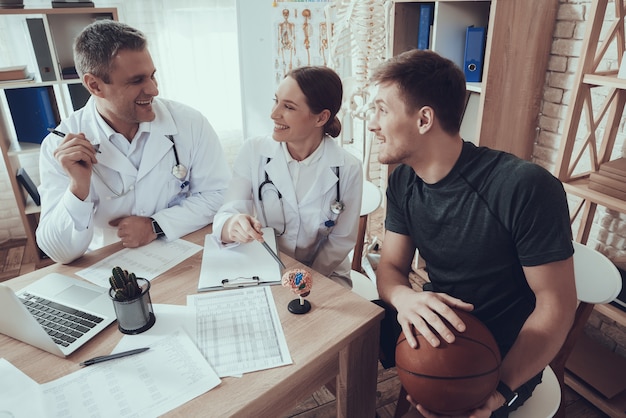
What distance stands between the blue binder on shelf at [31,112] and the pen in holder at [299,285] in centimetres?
249

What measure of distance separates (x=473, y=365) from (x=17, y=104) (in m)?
3.03

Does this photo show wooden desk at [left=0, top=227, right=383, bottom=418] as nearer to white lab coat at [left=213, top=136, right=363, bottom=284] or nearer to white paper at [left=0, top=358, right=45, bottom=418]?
white paper at [left=0, top=358, right=45, bottom=418]

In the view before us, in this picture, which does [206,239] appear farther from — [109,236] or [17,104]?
[17,104]

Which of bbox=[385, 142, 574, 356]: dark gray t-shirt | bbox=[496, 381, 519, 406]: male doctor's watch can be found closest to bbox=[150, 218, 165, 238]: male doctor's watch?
bbox=[385, 142, 574, 356]: dark gray t-shirt

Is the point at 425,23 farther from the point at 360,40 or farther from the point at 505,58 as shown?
the point at 505,58

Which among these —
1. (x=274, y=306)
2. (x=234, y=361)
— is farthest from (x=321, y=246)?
(x=234, y=361)

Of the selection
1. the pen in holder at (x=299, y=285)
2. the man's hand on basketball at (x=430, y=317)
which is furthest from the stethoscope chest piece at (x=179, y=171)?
the man's hand on basketball at (x=430, y=317)

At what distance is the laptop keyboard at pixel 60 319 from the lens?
1.10m

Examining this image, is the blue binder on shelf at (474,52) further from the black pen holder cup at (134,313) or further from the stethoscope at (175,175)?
the black pen holder cup at (134,313)

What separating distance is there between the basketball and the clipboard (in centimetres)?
47

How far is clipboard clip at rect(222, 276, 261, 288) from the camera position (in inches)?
51.0

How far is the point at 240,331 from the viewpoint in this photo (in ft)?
3.67

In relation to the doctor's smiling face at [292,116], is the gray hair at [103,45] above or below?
above

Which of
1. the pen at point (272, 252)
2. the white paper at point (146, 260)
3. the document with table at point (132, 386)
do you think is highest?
the pen at point (272, 252)
